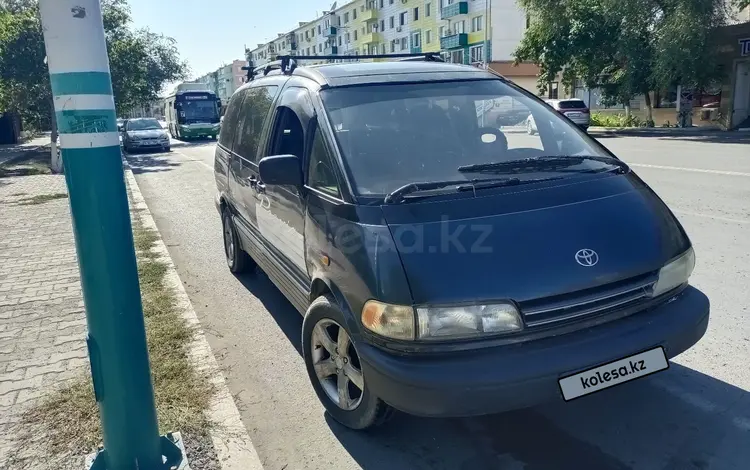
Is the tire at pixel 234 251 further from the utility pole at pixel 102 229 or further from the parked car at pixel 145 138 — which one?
the parked car at pixel 145 138

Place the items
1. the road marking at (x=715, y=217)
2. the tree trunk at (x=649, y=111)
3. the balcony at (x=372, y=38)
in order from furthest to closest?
the balcony at (x=372, y=38)
the tree trunk at (x=649, y=111)
the road marking at (x=715, y=217)

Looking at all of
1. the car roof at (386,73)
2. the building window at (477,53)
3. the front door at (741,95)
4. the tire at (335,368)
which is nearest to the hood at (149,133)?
the car roof at (386,73)

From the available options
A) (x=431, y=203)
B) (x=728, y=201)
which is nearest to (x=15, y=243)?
(x=431, y=203)

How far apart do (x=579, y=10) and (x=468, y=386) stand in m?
27.7

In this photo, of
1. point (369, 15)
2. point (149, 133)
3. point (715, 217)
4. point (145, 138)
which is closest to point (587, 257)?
point (715, 217)

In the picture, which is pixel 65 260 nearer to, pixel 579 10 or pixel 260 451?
pixel 260 451

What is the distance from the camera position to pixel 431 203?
2.91 m

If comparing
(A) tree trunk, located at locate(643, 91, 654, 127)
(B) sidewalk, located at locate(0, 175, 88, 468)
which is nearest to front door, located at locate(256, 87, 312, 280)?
(B) sidewalk, located at locate(0, 175, 88, 468)

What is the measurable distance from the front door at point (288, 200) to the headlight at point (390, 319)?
39.3 inches

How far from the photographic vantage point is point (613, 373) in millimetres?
2629

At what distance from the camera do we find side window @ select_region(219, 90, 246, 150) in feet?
18.7

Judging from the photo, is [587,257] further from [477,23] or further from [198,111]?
[477,23]

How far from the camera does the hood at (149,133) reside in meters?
25.9

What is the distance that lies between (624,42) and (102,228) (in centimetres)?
2666
